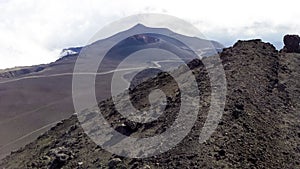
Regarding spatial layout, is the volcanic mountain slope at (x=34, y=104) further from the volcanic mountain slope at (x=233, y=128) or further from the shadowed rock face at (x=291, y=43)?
the shadowed rock face at (x=291, y=43)

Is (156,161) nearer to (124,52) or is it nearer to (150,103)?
(150,103)

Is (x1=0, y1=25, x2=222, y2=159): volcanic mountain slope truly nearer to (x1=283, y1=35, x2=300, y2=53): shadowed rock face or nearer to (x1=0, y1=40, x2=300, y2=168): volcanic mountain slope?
(x1=0, y1=40, x2=300, y2=168): volcanic mountain slope

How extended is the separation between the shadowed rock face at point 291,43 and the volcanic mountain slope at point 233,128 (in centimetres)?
109

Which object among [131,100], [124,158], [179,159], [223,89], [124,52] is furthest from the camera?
[124,52]

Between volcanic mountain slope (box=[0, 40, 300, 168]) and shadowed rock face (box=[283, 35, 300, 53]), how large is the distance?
1091 mm

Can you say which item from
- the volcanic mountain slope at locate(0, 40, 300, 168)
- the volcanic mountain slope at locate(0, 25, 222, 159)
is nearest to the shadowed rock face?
the volcanic mountain slope at locate(0, 40, 300, 168)

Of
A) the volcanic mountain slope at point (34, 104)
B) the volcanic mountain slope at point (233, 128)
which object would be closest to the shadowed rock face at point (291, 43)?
the volcanic mountain slope at point (233, 128)

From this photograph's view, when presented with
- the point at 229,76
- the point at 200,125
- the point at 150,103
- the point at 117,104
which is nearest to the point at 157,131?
the point at 200,125

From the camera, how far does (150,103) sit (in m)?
16.5

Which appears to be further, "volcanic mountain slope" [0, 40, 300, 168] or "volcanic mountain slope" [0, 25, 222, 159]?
"volcanic mountain slope" [0, 25, 222, 159]

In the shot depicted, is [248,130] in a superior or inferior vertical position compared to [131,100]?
inferior

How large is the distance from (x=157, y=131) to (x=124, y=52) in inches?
3581

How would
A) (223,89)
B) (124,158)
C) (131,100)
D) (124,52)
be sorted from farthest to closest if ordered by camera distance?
(124,52) → (131,100) → (223,89) → (124,158)

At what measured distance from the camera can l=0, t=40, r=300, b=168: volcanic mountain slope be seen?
1268 cm
